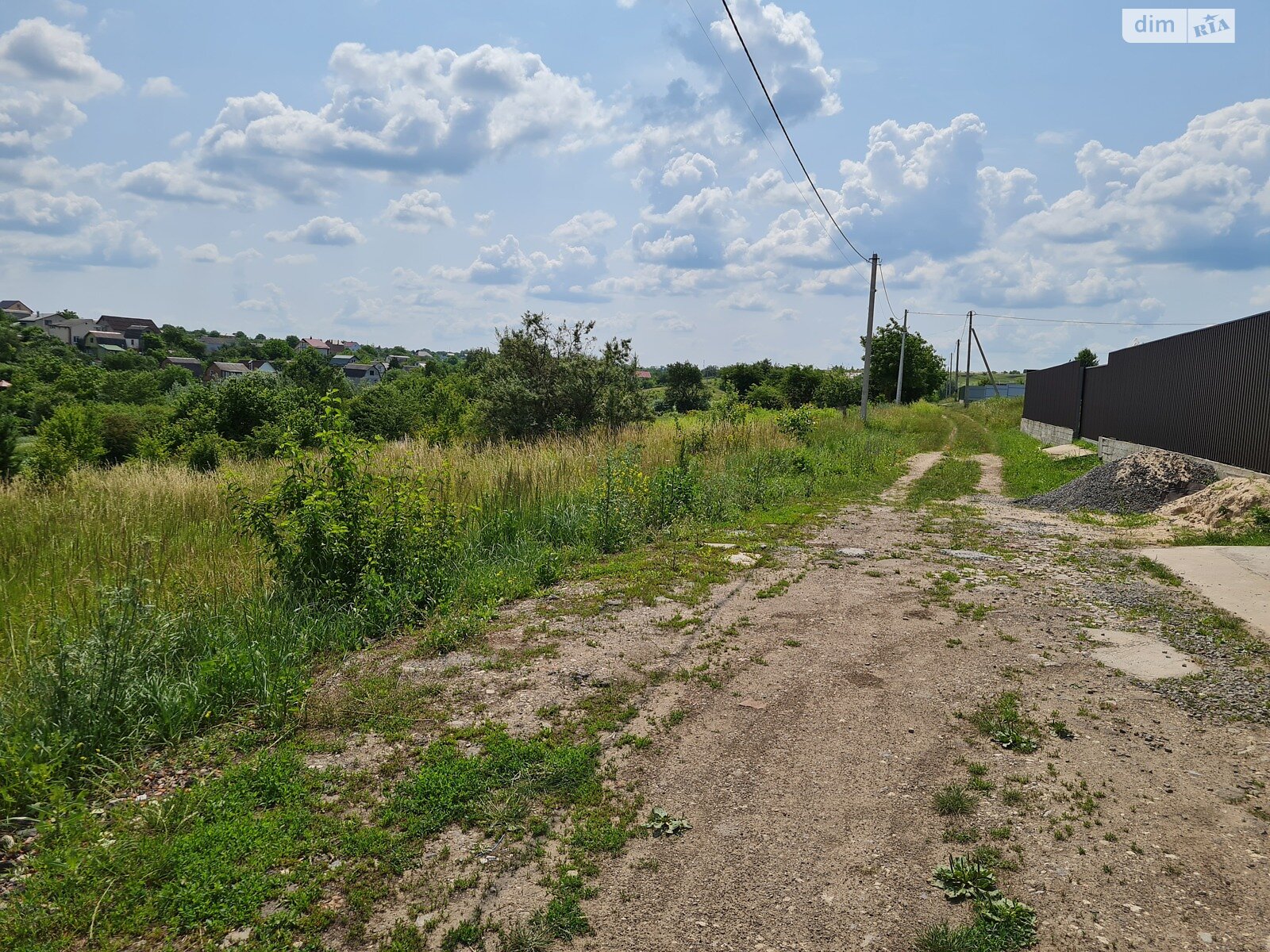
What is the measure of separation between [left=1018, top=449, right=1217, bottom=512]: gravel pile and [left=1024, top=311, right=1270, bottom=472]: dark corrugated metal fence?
810 mm

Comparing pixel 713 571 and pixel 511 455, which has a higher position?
pixel 511 455

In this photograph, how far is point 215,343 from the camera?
168125 mm

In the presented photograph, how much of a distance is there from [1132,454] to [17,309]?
695 feet

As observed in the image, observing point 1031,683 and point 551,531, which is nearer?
point 1031,683

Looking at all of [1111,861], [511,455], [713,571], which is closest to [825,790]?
[1111,861]

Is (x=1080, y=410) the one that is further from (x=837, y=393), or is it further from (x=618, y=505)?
(x=837, y=393)

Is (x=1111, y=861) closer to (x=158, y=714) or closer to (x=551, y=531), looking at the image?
(x=158, y=714)

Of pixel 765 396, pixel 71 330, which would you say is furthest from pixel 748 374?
pixel 71 330

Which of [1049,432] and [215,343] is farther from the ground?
[215,343]

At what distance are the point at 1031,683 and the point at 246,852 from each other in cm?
472

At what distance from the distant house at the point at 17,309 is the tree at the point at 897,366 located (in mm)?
178807

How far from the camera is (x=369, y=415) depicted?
4631 cm

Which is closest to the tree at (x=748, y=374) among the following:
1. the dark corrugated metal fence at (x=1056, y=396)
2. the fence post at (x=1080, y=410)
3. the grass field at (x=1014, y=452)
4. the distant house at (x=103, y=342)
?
the grass field at (x=1014, y=452)

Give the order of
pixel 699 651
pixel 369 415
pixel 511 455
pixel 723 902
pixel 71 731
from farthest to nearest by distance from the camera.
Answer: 1. pixel 369 415
2. pixel 511 455
3. pixel 699 651
4. pixel 71 731
5. pixel 723 902
